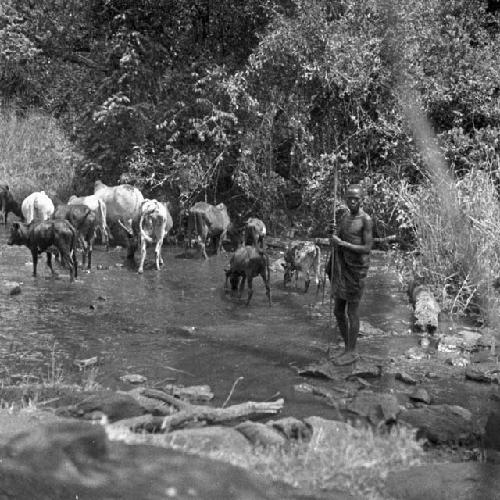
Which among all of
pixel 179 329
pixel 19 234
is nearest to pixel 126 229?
pixel 19 234

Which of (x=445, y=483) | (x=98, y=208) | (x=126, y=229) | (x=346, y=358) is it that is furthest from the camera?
(x=98, y=208)

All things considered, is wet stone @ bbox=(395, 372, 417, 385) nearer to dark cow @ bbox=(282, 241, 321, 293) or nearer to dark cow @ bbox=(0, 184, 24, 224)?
dark cow @ bbox=(282, 241, 321, 293)

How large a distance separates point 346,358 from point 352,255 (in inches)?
49.0

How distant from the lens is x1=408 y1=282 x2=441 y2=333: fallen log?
11133mm

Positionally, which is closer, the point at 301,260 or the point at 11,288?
the point at 11,288

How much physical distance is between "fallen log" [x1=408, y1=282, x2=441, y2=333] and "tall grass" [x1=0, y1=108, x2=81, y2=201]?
13792 millimetres

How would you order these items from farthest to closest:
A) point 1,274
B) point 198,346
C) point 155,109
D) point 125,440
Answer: point 155,109, point 1,274, point 198,346, point 125,440

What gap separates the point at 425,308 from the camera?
11.5m

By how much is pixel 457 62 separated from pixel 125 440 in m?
15.9

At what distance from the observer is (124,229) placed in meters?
18.1

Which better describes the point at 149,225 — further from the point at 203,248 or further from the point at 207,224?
the point at 207,224

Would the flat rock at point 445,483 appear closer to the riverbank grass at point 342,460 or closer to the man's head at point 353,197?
the riverbank grass at point 342,460

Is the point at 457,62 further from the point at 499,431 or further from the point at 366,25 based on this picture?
the point at 499,431

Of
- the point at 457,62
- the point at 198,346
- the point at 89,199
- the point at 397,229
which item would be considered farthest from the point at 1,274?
the point at 457,62
